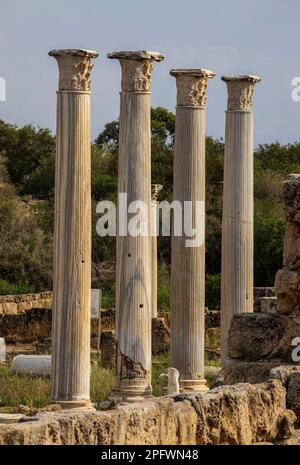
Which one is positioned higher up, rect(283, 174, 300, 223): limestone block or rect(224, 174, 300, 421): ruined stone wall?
rect(283, 174, 300, 223): limestone block

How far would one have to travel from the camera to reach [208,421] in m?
14.5

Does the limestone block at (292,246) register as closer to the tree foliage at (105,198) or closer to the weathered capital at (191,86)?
the weathered capital at (191,86)

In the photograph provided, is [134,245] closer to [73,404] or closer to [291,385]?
[73,404]

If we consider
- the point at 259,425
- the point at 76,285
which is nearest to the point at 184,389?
the point at 76,285

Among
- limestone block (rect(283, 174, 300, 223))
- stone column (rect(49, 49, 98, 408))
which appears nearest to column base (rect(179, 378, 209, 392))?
stone column (rect(49, 49, 98, 408))

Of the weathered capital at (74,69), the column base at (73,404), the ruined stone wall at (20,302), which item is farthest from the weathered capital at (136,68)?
the ruined stone wall at (20,302)

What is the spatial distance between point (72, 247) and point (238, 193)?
6.46 m

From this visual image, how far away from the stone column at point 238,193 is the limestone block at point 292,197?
1695 cm

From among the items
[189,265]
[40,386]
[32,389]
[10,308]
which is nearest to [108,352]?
[40,386]

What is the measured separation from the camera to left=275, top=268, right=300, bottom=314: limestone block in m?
19.0

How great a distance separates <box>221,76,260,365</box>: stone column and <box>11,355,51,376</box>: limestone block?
5.48 metres

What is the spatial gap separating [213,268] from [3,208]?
11.0 metres

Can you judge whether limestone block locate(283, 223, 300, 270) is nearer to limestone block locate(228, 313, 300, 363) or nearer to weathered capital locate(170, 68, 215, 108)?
limestone block locate(228, 313, 300, 363)
